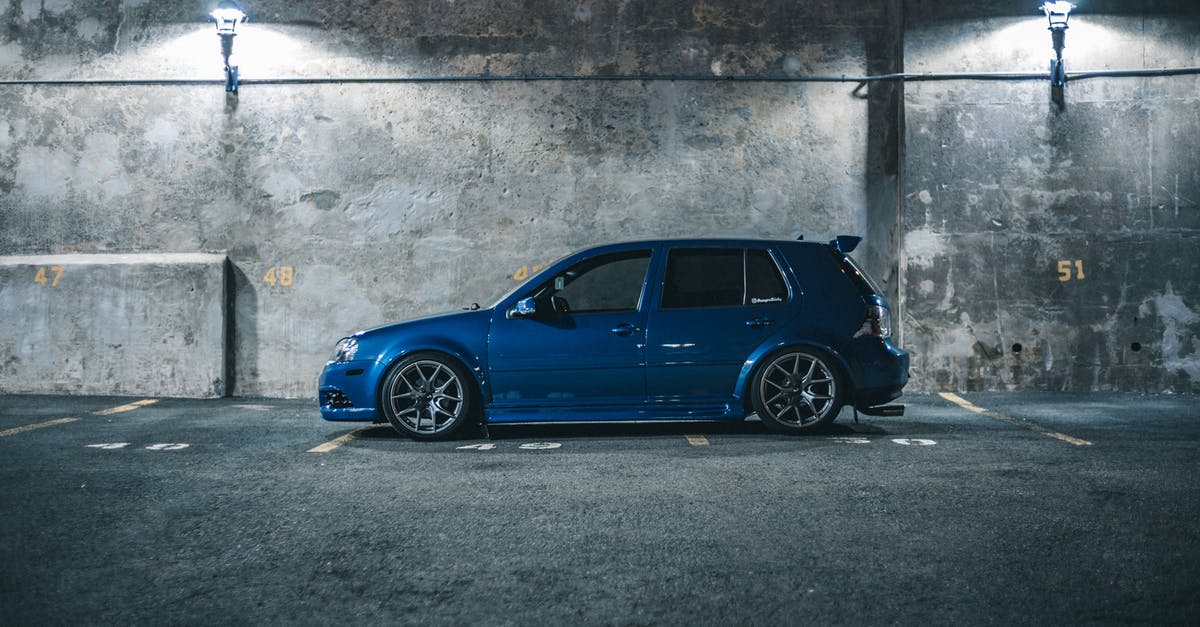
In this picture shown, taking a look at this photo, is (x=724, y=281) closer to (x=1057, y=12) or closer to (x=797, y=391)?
(x=797, y=391)

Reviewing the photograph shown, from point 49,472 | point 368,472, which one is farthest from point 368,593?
point 49,472

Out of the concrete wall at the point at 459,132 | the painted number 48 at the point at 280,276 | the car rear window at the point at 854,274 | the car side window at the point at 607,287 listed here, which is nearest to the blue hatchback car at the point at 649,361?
the car rear window at the point at 854,274

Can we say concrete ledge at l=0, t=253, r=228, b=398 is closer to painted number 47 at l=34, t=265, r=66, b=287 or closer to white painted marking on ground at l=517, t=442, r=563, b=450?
painted number 47 at l=34, t=265, r=66, b=287

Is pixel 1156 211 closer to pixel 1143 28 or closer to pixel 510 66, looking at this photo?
pixel 1143 28

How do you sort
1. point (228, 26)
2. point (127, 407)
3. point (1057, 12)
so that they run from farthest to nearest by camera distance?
point (228, 26), point (1057, 12), point (127, 407)

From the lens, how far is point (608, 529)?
455 centimetres

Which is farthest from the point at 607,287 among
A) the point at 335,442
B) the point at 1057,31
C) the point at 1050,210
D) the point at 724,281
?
the point at 1057,31

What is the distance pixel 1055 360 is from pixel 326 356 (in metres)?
8.01

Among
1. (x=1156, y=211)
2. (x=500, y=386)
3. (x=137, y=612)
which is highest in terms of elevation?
(x=1156, y=211)

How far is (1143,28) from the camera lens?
11359 millimetres

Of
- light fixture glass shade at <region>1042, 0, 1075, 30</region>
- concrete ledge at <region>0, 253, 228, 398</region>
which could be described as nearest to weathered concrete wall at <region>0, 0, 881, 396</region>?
concrete ledge at <region>0, 253, 228, 398</region>

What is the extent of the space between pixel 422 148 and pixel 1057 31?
7110 mm

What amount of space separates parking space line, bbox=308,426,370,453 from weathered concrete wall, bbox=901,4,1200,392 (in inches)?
240

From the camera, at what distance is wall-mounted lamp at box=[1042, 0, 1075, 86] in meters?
11.1
